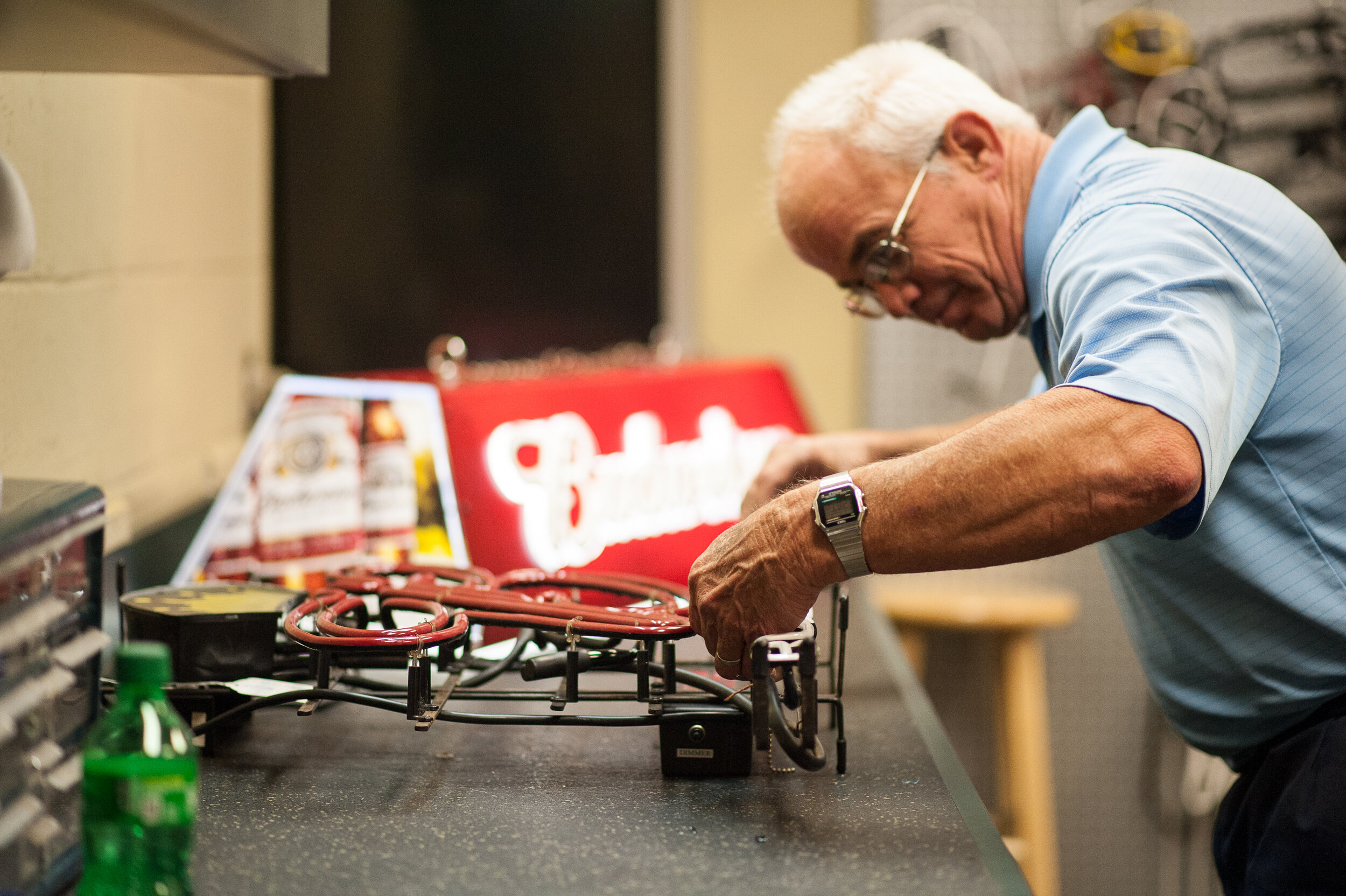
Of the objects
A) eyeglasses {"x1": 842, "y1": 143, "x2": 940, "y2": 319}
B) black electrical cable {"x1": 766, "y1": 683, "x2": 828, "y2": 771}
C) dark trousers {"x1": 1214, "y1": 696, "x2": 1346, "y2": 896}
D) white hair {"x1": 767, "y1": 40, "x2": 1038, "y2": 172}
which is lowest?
dark trousers {"x1": 1214, "y1": 696, "x2": 1346, "y2": 896}

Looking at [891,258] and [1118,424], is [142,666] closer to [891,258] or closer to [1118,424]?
[1118,424]

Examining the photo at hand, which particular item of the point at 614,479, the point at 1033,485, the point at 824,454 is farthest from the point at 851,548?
the point at 614,479

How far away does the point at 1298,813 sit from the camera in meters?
0.98

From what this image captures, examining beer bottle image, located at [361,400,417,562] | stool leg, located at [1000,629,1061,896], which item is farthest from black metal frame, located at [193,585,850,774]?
stool leg, located at [1000,629,1061,896]

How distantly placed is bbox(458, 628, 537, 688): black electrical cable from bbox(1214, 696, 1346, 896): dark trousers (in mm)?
686

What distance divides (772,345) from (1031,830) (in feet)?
3.79

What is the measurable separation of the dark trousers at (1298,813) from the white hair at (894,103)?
65 cm

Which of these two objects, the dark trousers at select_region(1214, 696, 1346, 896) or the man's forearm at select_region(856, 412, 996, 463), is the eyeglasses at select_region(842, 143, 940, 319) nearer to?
the man's forearm at select_region(856, 412, 996, 463)

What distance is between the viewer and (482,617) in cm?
94

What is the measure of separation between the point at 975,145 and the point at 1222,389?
19.6 inches

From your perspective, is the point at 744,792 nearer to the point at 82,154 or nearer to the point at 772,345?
the point at 82,154

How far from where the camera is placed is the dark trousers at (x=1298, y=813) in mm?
953

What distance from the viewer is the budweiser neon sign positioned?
1495 millimetres

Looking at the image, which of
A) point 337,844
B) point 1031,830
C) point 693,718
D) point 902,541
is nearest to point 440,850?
point 337,844
